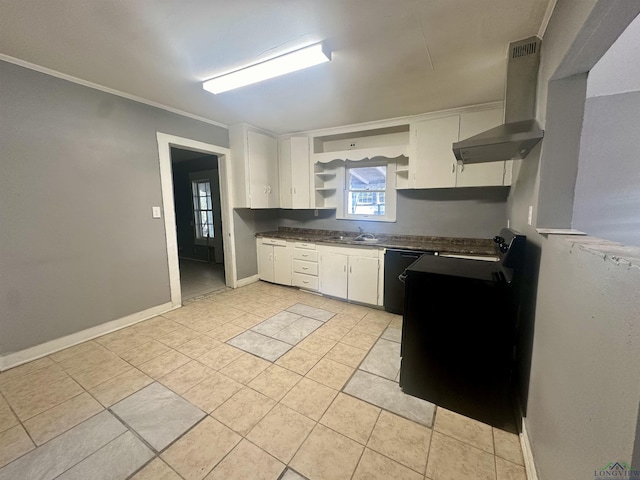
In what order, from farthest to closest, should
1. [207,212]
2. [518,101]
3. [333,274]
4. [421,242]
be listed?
[207,212] → [333,274] → [421,242] → [518,101]

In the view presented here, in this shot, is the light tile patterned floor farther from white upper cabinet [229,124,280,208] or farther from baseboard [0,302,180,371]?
white upper cabinet [229,124,280,208]

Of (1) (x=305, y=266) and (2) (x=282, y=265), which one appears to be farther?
(2) (x=282, y=265)

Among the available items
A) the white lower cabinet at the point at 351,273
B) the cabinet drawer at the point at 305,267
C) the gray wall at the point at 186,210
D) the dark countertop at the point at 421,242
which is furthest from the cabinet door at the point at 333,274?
the gray wall at the point at 186,210

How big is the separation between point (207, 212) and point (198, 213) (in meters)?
0.36

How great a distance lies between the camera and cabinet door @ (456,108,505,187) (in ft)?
9.40

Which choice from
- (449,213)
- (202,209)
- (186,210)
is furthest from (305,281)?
(186,210)

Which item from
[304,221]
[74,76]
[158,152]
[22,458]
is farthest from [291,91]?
[22,458]

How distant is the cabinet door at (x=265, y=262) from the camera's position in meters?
4.28

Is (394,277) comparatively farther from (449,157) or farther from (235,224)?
(235,224)

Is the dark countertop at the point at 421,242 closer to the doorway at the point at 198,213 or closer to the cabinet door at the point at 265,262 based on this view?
the cabinet door at the point at 265,262

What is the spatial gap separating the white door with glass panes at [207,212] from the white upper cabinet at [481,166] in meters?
4.63

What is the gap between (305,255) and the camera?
3.88 m

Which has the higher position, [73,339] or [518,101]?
[518,101]

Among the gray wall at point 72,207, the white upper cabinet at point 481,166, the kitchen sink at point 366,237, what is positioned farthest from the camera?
the kitchen sink at point 366,237
